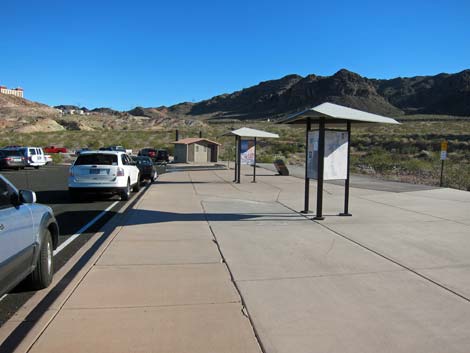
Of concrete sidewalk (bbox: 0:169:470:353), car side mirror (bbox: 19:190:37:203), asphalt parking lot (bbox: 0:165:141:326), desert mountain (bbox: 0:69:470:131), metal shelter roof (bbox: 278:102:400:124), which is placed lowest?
asphalt parking lot (bbox: 0:165:141:326)

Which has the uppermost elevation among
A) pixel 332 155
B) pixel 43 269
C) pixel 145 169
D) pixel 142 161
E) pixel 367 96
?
pixel 367 96

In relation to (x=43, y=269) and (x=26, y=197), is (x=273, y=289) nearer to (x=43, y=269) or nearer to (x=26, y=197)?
(x=43, y=269)

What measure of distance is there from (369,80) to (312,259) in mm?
166541

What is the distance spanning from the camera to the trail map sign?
2274 centimetres

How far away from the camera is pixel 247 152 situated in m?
22.9

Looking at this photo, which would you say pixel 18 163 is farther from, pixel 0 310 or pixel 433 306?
pixel 433 306

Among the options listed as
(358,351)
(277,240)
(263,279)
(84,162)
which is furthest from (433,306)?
(84,162)

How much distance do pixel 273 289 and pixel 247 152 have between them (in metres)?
17.2

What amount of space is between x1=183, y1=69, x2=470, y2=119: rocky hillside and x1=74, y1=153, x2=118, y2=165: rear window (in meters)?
118

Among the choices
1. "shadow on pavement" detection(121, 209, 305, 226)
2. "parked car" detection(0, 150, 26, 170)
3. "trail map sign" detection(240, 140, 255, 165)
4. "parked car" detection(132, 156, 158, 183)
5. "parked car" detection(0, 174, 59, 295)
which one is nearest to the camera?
"parked car" detection(0, 174, 59, 295)

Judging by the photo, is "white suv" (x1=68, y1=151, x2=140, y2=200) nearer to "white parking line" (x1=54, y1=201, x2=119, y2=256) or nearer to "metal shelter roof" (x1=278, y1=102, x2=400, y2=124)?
"white parking line" (x1=54, y1=201, x2=119, y2=256)

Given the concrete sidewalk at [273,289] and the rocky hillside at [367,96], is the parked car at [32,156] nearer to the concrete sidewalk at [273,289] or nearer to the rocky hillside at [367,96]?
the concrete sidewalk at [273,289]

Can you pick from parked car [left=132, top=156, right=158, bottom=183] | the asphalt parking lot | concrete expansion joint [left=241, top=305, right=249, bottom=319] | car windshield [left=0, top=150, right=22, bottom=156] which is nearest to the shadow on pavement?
the asphalt parking lot

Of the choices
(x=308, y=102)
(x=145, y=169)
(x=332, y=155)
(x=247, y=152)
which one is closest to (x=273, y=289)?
(x=332, y=155)
